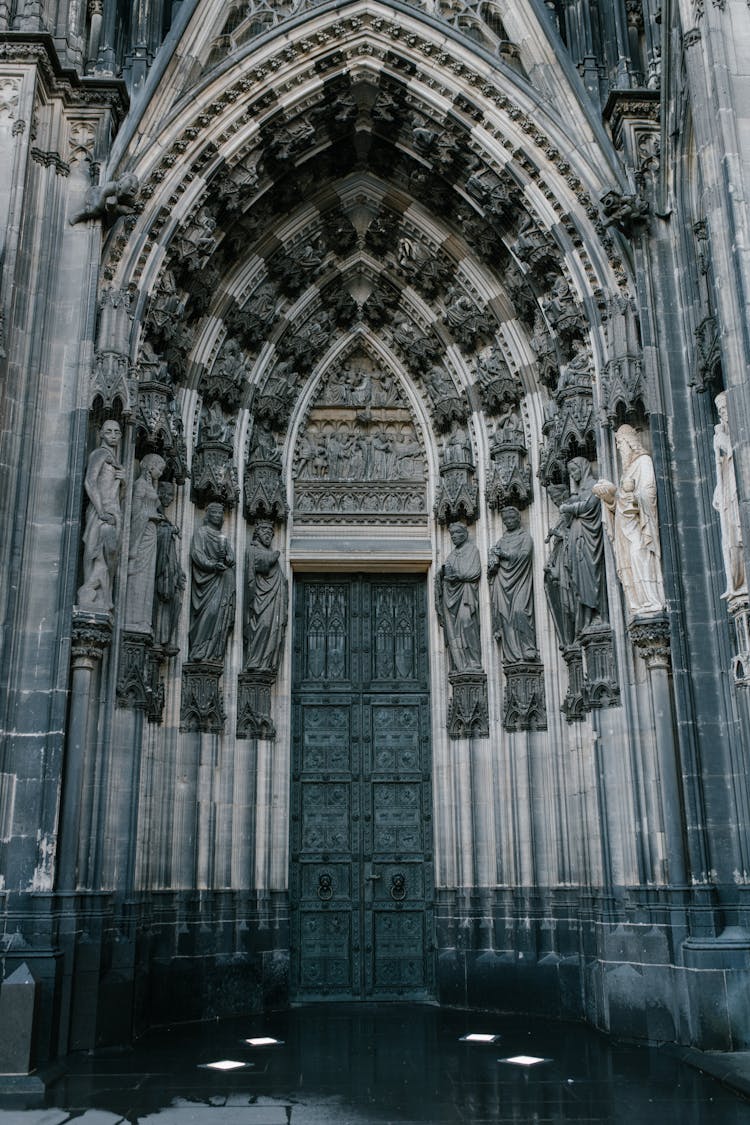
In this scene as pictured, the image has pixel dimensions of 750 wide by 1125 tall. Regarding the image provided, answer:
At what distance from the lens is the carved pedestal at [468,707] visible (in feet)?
40.2

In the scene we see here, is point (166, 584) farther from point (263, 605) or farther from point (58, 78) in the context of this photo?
point (58, 78)

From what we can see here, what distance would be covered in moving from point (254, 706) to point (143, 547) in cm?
249

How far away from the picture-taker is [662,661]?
9.88 m

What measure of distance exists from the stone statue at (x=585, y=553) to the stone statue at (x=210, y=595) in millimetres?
3816

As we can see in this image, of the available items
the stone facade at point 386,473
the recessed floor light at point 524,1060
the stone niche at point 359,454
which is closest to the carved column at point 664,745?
the stone facade at point 386,473

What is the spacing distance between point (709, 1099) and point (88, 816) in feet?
18.0

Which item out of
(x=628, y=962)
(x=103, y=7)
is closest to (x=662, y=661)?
(x=628, y=962)

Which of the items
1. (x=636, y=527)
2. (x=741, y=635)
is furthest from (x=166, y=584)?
(x=741, y=635)

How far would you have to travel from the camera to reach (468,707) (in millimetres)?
12297

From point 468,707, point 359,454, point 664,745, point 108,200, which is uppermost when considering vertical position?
point 108,200

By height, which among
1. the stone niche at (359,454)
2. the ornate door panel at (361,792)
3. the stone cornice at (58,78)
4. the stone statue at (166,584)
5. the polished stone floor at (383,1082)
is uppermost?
the stone cornice at (58,78)

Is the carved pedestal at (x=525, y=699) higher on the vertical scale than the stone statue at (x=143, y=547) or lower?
lower

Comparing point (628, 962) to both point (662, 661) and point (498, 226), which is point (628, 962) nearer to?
point (662, 661)

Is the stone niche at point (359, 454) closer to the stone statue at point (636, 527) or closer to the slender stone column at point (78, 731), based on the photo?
the stone statue at point (636, 527)
